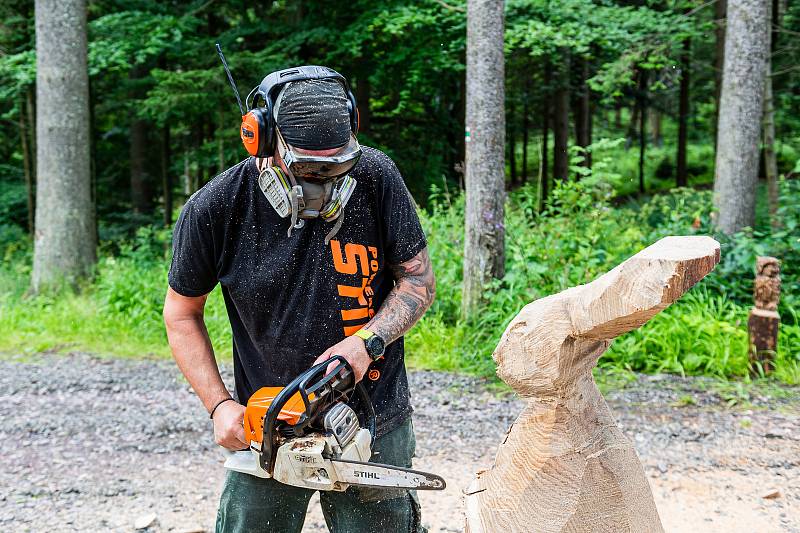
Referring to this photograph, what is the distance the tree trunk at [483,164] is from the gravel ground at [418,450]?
1.03 metres

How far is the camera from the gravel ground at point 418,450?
378 centimetres

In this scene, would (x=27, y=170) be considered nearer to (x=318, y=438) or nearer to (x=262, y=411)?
(x=262, y=411)

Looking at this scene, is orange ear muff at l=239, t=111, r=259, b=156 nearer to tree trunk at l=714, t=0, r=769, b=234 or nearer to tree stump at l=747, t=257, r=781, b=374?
tree stump at l=747, t=257, r=781, b=374

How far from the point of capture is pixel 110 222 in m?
12.7

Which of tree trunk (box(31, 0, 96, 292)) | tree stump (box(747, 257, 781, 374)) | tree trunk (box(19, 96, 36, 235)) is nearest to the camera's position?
tree stump (box(747, 257, 781, 374))

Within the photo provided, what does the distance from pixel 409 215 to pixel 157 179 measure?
12.7 metres

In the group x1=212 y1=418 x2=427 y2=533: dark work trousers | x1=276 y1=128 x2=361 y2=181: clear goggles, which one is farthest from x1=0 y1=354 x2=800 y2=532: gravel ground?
x1=276 y1=128 x2=361 y2=181: clear goggles

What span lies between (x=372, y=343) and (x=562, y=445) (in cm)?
62

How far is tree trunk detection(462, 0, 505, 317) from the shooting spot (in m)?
6.04

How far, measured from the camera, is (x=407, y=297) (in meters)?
2.20

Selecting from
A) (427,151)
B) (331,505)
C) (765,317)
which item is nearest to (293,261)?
(331,505)

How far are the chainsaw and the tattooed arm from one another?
0.04m

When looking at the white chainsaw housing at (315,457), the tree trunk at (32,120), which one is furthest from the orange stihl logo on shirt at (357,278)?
the tree trunk at (32,120)

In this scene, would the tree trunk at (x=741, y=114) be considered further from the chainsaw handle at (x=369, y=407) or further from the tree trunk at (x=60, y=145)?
the tree trunk at (x=60, y=145)
